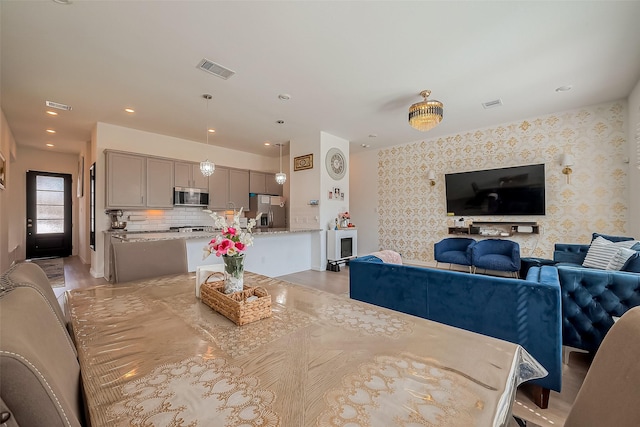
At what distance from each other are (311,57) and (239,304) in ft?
8.84

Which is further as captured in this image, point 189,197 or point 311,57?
point 189,197

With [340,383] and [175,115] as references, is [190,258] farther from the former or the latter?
[340,383]

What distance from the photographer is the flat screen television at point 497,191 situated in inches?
183

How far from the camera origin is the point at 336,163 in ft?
19.1

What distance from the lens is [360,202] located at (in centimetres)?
725

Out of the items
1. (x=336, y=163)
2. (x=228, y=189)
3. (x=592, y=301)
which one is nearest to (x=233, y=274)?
(x=592, y=301)

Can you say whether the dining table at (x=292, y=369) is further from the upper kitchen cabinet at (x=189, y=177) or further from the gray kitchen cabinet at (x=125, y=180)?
the upper kitchen cabinet at (x=189, y=177)

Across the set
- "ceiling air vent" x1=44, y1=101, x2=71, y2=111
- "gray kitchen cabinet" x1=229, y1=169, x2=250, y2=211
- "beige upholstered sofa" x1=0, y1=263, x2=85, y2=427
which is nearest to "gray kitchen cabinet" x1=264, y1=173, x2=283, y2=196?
"gray kitchen cabinet" x1=229, y1=169, x2=250, y2=211

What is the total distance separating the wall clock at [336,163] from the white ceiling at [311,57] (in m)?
1.14

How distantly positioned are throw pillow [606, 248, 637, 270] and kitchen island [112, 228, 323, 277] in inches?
155

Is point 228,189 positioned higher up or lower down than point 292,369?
higher up

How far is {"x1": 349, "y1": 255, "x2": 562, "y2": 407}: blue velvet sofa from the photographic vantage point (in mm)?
1610

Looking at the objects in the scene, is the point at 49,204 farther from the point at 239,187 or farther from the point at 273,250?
the point at 273,250

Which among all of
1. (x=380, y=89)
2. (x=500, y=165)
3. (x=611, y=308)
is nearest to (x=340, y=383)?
(x=611, y=308)
